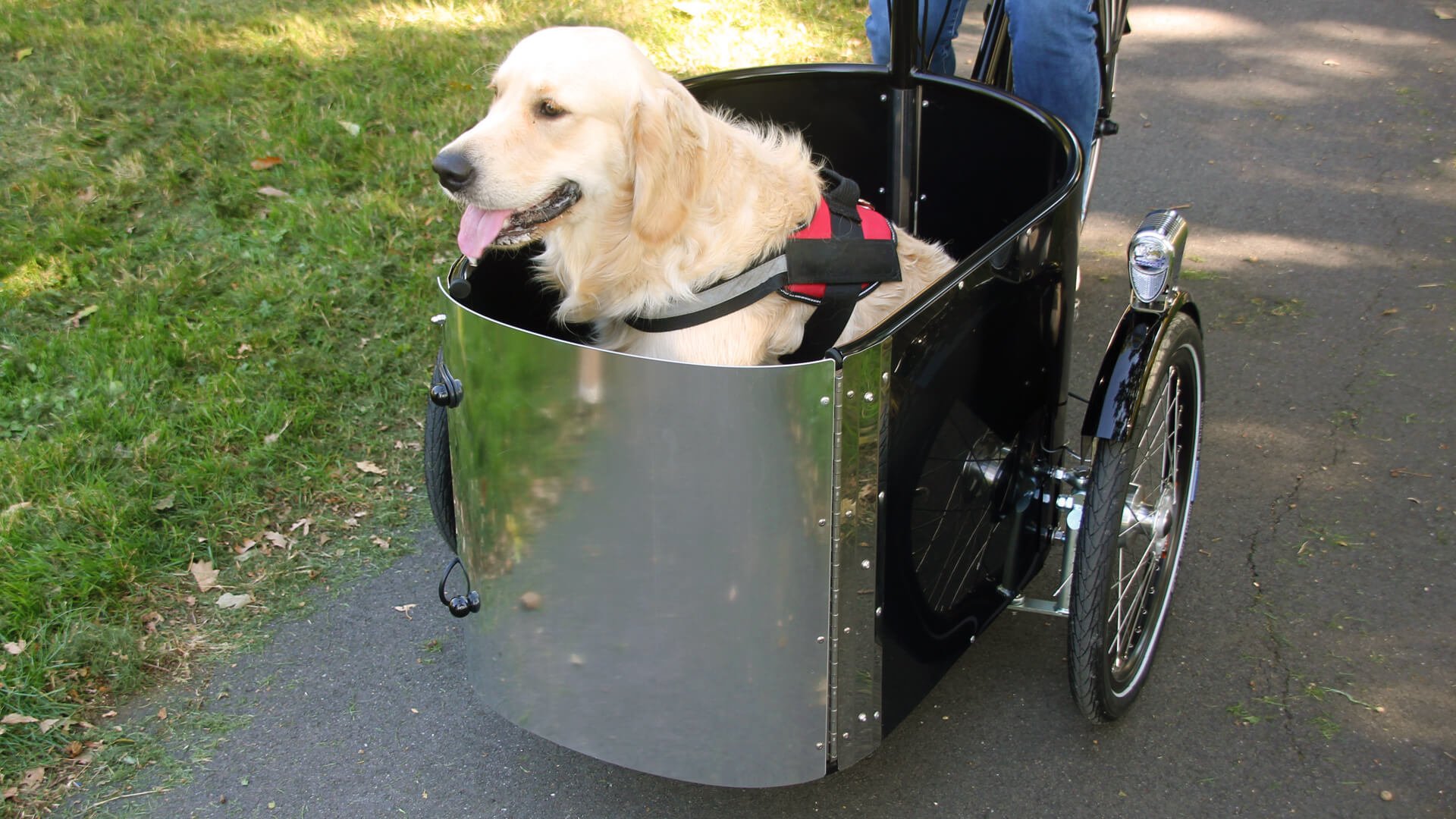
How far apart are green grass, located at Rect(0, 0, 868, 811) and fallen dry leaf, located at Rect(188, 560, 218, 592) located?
2 cm

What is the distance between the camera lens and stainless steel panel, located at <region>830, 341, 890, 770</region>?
6.17 feet

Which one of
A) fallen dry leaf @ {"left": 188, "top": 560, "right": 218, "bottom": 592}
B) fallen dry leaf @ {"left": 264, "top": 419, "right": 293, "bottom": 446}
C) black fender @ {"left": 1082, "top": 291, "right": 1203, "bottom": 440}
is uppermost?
black fender @ {"left": 1082, "top": 291, "right": 1203, "bottom": 440}

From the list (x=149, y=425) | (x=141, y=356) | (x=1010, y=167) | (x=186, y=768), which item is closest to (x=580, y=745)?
(x=186, y=768)

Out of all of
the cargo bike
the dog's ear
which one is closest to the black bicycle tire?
the cargo bike

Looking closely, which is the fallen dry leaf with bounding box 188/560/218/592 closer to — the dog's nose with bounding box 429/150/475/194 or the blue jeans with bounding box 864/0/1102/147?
the dog's nose with bounding box 429/150/475/194

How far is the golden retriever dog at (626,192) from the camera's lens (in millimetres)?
2238

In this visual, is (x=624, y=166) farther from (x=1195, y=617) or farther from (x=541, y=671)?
(x=1195, y=617)

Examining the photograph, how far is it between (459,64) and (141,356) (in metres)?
2.68

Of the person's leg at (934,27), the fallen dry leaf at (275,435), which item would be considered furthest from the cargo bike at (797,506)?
the fallen dry leaf at (275,435)

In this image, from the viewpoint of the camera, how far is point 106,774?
2543 millimetres

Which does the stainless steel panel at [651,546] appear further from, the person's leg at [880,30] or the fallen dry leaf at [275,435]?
the person's leg at [880,30]

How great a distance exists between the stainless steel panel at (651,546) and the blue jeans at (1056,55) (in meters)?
1.81

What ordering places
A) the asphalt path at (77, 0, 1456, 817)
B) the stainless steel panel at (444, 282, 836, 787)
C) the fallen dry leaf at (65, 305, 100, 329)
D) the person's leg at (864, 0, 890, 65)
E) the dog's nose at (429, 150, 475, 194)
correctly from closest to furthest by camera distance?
the stainless steel panel at (444, 282, 836, 787), the dog's nose at (429, 150, 475, 194), the asphalt path at (77, 0, 1456, 817), the person's leg at (864, 0, 890, 65), the fallen dry leaf at (65, 305, 100, 329)

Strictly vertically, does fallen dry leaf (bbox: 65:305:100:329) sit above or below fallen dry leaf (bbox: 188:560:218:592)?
above
